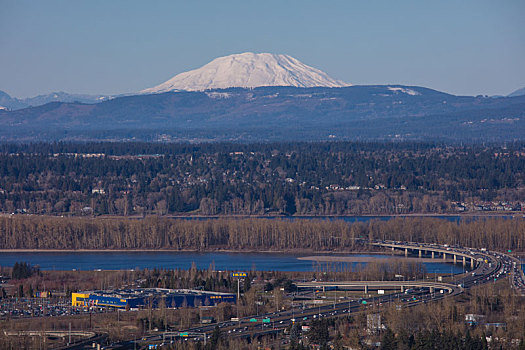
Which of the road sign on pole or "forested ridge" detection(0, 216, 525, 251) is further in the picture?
"forested ridge" detection(0, 216, 525, 251)

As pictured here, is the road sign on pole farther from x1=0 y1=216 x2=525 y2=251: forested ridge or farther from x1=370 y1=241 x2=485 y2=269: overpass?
x1=0 y1=216 x2=525 y2=251: forested ridge

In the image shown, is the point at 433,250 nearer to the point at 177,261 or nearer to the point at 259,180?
the point at 177,261

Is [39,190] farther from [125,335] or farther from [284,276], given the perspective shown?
[125,335]

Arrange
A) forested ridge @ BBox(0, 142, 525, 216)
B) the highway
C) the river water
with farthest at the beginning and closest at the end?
1. forested ridge @ BBox(0, 142, 525, 216)
2. the river water
3. the highway

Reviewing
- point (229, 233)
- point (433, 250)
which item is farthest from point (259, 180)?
point (433, 250)

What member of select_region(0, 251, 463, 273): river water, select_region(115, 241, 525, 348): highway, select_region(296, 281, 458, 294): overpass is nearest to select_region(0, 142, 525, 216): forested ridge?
select_region(0, 251, 463, 273): river water

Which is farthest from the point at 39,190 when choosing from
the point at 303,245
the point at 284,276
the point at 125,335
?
the point at 125,335
